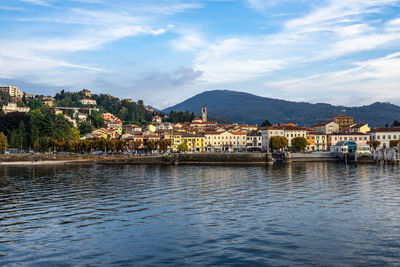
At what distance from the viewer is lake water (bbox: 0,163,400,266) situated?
51.0 ft

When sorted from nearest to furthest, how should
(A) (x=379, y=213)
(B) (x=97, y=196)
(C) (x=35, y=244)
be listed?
1. (C) (x=35, y=244)
2. (A) (x=379, y=213)
3. (B) (x=97, y=196)

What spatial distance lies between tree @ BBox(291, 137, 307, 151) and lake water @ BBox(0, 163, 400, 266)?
68225mm

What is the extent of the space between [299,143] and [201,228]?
8504 centimetres

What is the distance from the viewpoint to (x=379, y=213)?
926 inches

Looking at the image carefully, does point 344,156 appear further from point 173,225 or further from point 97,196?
point 173,225

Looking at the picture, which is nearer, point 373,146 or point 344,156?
point 344,156

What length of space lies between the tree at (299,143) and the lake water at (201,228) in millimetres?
68225

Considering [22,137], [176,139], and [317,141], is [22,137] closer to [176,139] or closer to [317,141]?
[176,139]

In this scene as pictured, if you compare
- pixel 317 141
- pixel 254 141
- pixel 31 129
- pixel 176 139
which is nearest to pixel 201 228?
pixel 31 129

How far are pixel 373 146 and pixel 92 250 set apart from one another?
94.9 metres

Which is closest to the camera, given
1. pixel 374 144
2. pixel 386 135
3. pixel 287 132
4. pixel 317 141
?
pixel 374 144

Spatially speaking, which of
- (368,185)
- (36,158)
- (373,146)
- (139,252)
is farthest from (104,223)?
(373,146)

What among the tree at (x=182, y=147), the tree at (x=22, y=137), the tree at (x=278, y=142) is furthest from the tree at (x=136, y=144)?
the tree at (x=278, y=142)

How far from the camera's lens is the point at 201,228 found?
66.1 feet
